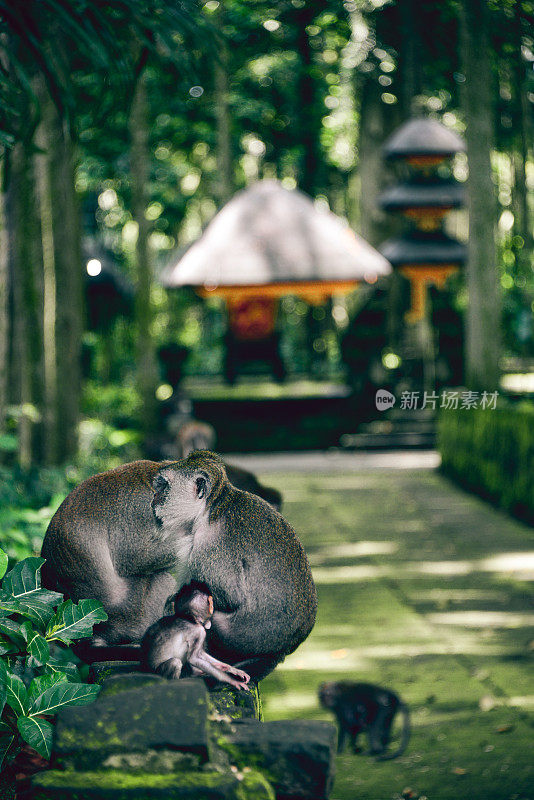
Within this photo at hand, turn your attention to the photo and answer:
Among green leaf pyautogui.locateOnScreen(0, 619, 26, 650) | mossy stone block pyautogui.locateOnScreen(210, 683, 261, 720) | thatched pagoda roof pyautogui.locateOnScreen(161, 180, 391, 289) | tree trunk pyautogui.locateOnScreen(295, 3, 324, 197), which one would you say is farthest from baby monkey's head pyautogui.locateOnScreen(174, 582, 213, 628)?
tree trunk pyautogui.locateOnScreen(295, 3, 324, 197)

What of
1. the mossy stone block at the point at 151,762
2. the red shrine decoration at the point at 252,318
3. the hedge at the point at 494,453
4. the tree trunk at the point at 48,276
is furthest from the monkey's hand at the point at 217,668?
the red shrine decoration at the point at 252,318

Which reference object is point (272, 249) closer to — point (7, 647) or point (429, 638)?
point (429, 638)

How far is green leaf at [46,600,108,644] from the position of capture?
219cm

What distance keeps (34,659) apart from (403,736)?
277 cm

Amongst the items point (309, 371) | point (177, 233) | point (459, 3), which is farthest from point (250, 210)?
point (177, 233)

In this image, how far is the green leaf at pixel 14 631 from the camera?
2277 millimetres

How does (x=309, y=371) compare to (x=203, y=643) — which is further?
(x=309, y=371)

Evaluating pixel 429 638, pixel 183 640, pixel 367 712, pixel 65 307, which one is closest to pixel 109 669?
pixel 183 640

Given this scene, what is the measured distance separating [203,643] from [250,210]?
32.9 feet

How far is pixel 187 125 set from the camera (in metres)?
20.6

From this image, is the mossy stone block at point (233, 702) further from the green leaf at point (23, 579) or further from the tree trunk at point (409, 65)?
the tree trunk at point (409, 65)

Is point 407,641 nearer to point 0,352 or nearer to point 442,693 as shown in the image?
point 442,693

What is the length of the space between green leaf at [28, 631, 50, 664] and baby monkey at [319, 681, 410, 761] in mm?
2672

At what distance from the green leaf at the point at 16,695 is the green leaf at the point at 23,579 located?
0.22 m
